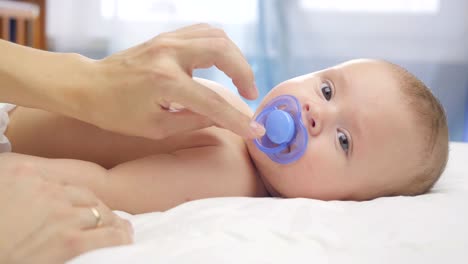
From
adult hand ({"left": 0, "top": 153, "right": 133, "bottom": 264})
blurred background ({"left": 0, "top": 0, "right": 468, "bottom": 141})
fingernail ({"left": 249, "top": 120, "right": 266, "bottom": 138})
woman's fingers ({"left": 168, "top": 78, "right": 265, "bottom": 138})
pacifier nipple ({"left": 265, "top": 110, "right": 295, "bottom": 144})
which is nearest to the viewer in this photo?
adult hand ({"left": 0, "top": 153, "right": 133, "bottom": 264})

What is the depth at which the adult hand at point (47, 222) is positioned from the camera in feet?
2.06

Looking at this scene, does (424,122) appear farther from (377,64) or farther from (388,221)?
(388,221)

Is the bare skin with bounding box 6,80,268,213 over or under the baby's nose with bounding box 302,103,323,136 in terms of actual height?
under

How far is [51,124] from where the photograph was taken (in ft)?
3.56

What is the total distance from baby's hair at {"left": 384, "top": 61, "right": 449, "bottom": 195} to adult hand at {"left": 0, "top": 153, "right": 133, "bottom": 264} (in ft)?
2.08

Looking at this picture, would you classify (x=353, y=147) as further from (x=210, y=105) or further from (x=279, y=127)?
(x=210, y=105)

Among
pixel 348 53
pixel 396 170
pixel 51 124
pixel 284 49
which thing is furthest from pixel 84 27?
pixel 396 170

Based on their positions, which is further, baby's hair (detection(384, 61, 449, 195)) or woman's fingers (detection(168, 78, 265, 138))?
baby's hair (detection(384, 61, 449, 195))

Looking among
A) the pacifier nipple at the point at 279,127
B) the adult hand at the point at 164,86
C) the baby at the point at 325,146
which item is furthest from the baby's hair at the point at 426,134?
the adult hand at the point at 164,86

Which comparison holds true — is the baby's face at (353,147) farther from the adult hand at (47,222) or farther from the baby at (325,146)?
the adult hand at (47,222)

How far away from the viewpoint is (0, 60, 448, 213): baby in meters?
1.08

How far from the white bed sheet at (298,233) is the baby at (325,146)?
127 millimetres

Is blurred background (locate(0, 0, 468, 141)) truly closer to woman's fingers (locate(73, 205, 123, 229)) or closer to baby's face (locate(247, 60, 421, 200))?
baby's face (locate(247, 60, 421, 200))

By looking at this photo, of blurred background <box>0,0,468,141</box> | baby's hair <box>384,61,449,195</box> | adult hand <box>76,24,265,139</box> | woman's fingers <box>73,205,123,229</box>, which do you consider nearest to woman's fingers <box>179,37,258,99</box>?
adult hand <box>76,24,265,139</box>
